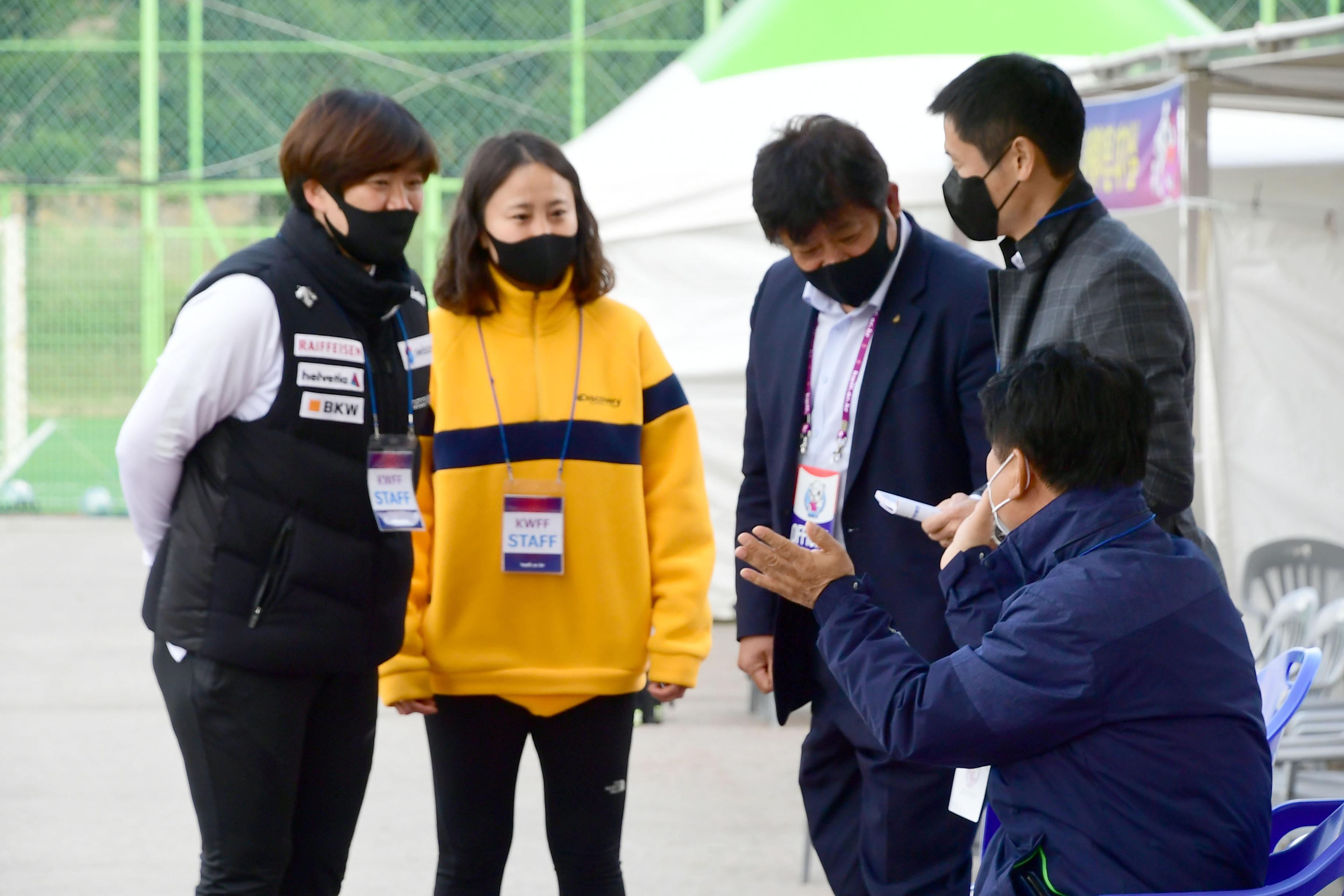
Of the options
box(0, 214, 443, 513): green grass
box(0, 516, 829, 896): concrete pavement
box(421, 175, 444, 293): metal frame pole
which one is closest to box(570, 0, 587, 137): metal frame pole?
box(421, 175, 444, 293): metal frame pole

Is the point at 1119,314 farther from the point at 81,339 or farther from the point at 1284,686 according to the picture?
the point at 81,339

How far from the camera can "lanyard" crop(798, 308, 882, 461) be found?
281 cm

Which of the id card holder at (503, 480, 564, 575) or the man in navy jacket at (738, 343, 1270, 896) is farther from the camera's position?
the id card holder at (503, 480, 564, 575)

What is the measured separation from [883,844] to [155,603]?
1.33 metres

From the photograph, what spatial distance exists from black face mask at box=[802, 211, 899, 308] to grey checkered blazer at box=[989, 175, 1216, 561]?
0.27 meters

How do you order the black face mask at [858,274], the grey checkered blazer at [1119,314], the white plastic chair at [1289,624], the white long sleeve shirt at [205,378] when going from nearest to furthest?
the grey checkered blazer at [1119,314], the white long sleeve shirt at [205,378], the black face mask at [858,274], the white plastic chair at [1289,624]

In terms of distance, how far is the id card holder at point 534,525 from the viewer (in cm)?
288

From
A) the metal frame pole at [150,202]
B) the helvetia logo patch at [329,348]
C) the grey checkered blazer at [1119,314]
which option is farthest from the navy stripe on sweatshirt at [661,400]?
the metal frame pole at [150,202]

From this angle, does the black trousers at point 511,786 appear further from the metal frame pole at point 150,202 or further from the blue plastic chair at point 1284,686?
the metal frame pole at point 150,202

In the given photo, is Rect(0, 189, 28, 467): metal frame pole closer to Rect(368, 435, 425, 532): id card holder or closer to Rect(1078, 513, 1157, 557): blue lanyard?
Rect(368, 435, 425, 532): id card holder

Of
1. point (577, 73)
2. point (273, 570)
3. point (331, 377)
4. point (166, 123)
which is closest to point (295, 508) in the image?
point (273, 570)

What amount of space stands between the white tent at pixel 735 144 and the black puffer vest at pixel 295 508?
16.4ft

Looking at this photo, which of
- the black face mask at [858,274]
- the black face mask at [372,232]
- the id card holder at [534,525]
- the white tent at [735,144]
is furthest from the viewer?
the white tent at [735,144]

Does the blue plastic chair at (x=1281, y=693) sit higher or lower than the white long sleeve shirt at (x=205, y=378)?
lower
